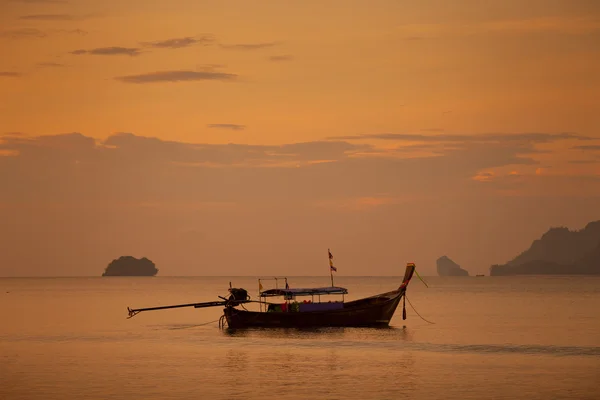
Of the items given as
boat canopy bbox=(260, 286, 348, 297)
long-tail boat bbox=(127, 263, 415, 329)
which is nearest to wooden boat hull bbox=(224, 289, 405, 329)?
long-tail boat bbox=(127, 263, 415, 329)

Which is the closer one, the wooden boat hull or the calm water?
the calm water

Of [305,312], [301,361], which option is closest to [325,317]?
[305,312]

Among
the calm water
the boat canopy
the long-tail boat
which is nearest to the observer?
the calm water

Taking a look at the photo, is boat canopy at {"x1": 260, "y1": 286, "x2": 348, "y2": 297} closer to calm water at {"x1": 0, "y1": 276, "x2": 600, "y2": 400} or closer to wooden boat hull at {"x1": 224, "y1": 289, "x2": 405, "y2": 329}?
wooden boat hull at {"x1": 224, "y1": 289, "x2": 405, "y2": 329}

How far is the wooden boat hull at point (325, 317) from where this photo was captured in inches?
3051

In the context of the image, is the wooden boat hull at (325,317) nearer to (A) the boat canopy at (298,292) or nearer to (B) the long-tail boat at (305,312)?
(B) the long-tail boat at (305,312)

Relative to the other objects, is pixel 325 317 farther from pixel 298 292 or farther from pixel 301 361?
pixel 301 361

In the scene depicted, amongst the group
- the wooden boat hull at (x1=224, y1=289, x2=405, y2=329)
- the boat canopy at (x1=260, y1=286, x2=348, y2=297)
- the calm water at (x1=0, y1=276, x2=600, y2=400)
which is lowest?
the calm water at (x1=0, y1=276, x2=600, y2=400)

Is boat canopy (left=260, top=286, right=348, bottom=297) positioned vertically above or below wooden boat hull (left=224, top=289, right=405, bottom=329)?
above

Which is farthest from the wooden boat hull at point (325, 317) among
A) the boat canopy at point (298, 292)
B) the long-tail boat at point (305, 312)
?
the boat canopy at point (298, 292)

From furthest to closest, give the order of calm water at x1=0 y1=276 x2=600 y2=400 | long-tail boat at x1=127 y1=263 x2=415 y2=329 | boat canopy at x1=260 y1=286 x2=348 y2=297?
long-tail boat at x1=127 y1=263 x2=415 y2=329, boat canopy at x1=260 y1=286 x2=348 y2=297, calm water at x1=0 y1=276 x2=600 y2=400

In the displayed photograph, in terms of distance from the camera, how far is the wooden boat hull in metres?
77.5

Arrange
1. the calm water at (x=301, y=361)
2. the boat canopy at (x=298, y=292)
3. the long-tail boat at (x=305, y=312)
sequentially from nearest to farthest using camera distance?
the calm water at (x=301, y=361)
the boat canopy at (x=298, y=292)
the long-tail boat at (x=305, y=312)

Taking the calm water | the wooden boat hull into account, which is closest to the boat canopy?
the wooden boat hull
